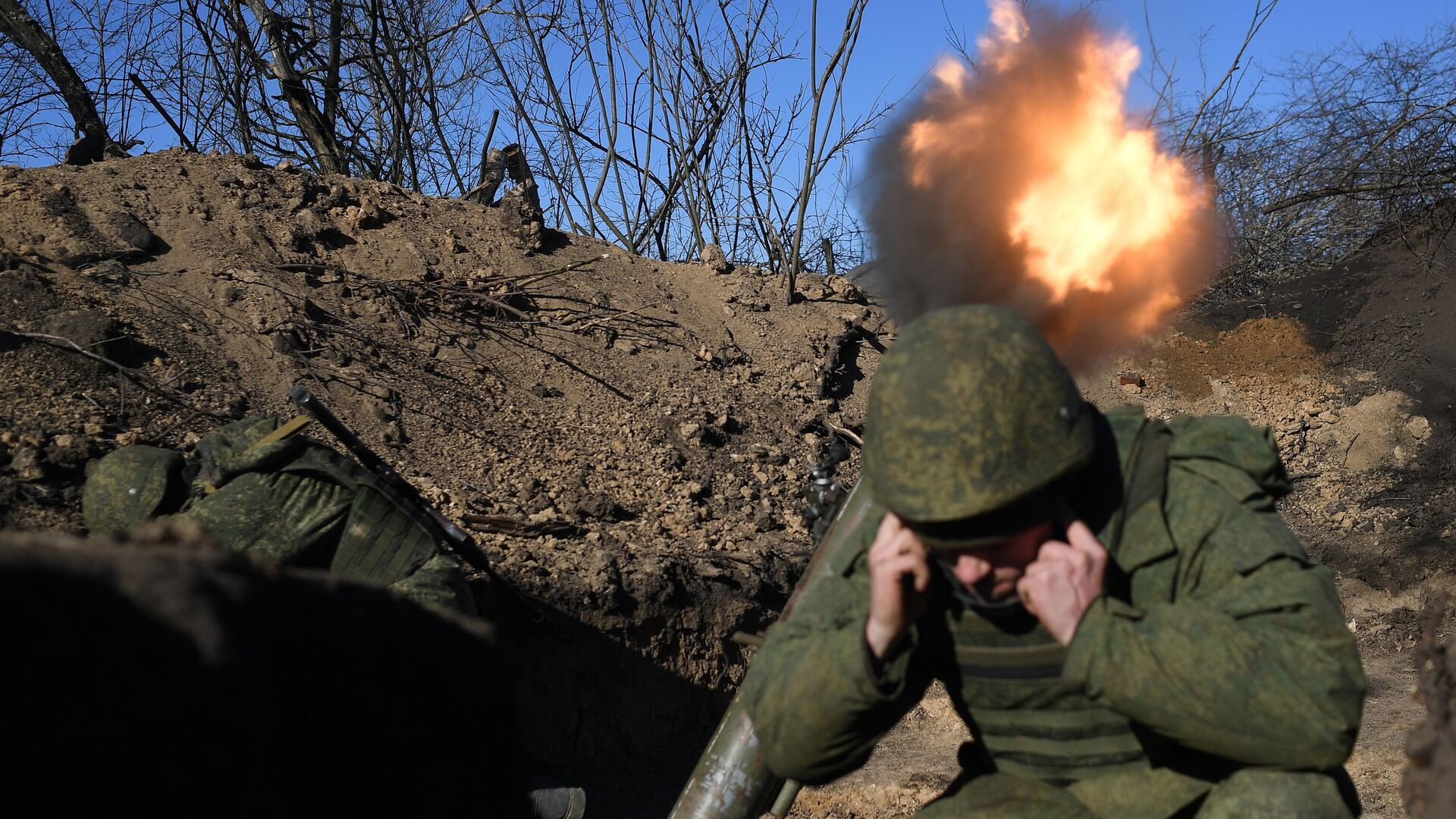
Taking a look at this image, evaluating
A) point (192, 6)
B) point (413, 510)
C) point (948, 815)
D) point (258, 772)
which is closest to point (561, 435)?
point (413, 510)

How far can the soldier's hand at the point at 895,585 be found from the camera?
2.03 meters

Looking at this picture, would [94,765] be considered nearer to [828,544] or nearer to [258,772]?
[258,772]

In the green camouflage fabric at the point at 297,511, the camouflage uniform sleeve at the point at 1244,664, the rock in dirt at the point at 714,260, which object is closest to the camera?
the camouflage uniform sleeve at the point at 1244,664

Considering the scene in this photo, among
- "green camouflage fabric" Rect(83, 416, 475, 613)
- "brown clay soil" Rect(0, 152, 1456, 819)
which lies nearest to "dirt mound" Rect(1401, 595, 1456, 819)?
"brown clay soil" Rect(0, 152, 1456, 819)

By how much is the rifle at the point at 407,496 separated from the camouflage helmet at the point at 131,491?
1.93 ft

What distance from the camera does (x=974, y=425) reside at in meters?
1.95

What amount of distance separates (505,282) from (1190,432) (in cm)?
726

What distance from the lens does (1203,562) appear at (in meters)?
2.07

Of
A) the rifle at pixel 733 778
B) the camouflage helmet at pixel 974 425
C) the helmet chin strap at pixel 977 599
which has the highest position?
the camouflage helmet at pixel 974 425

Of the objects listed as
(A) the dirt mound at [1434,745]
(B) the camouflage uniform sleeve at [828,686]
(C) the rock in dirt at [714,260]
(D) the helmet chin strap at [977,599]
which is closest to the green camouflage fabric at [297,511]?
(B) the camouflage uniform sleeve at [828,686]

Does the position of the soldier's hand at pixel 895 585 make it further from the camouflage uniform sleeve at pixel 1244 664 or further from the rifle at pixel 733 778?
the rifle at pixel 733 778

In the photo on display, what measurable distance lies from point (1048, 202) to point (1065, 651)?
1.94m

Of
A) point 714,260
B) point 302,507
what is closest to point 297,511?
point 302,507

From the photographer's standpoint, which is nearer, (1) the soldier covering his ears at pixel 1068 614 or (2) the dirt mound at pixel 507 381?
(1) the soldier covering his ears at pixel 1068 614
